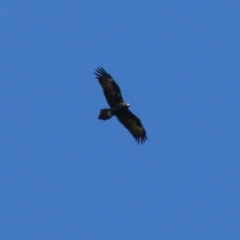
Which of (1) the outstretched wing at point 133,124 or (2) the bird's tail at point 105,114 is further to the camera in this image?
(1) the outstretched wing at point 133,124

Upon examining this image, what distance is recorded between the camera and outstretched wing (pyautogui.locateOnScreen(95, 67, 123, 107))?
34781 millimetres

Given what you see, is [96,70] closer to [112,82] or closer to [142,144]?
[112,82]

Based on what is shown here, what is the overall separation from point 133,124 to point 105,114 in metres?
1.82

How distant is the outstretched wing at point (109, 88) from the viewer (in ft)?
114

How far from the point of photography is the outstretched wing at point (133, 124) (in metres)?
35.2

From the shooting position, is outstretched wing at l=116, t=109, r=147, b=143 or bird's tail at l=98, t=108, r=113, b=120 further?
outstretched wing at l=116, t=109, r=147, b=143

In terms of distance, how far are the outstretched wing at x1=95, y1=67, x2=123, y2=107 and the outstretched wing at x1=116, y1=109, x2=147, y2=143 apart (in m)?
0.59

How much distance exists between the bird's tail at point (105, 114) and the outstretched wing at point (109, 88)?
39 centimetres

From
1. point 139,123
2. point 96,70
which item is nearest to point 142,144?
point 139,123

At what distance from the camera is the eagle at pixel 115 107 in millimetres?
34656

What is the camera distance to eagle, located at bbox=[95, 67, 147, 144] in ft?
114

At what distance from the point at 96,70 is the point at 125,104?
189 cm

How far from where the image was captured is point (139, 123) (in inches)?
1405

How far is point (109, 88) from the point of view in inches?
1378
